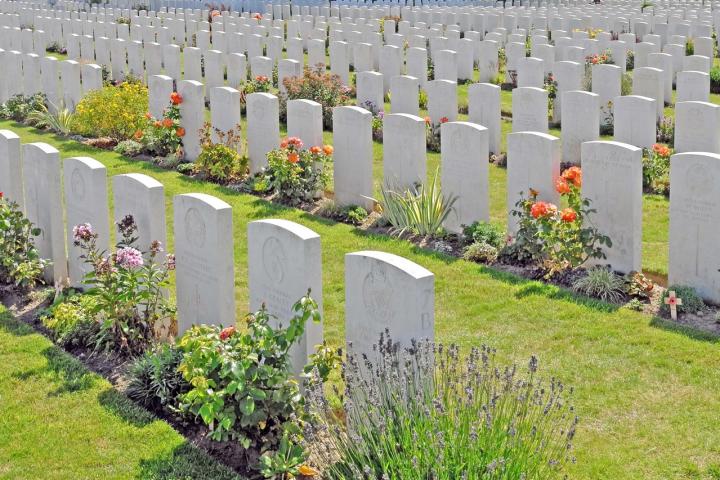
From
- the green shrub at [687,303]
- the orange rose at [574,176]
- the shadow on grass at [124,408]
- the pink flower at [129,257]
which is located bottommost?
the shadow on grass at [124,408]

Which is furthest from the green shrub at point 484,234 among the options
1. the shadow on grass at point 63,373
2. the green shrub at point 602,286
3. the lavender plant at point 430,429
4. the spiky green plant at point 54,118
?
the spiky green plant at point 54,118

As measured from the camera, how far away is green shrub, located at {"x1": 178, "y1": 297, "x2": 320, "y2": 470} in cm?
644

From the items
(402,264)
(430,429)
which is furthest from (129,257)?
(430,429)

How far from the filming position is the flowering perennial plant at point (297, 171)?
1274 centimetres

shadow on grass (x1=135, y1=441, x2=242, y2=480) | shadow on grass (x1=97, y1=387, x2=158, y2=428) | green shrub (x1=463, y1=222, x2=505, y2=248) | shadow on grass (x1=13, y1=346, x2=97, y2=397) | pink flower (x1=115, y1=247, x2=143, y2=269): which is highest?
pink flower (x1=115, y1=247, x2=143, y2=269)

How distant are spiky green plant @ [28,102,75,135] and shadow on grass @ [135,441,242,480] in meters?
11.6

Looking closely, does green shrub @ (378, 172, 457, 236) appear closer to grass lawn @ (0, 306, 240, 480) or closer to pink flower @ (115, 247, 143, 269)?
pink flower @ (115, 247, 143, 269)

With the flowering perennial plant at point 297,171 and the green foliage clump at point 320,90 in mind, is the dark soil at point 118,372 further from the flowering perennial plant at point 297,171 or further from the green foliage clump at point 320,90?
the green foliage clump at point 320,90

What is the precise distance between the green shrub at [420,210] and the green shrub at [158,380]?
4.18 m

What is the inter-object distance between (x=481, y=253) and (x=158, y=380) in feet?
13.8

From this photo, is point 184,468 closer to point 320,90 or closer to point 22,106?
point 320,90

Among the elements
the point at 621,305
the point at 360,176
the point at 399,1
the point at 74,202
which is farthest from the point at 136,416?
the point at 399,1

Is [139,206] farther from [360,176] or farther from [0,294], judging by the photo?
[360,176]

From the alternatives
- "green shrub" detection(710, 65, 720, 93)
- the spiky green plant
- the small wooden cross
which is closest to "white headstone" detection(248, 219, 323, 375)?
the small wooden cross
